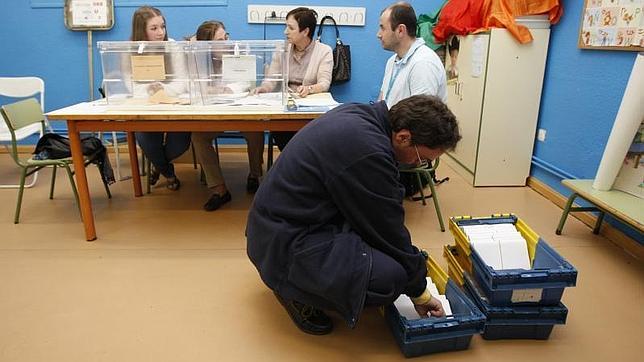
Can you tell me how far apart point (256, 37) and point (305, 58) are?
36.0 inches

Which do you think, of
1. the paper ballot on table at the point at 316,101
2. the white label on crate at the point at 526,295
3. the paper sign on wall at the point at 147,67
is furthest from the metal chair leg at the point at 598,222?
the paper sign on wall at the point at 147,67

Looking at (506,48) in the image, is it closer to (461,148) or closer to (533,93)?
(533,93)

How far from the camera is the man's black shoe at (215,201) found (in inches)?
115

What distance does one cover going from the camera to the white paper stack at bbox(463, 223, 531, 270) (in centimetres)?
185

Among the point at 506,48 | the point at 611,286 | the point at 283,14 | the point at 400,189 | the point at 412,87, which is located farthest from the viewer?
the point at 283,14

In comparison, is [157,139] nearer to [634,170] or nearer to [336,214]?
[336,214]

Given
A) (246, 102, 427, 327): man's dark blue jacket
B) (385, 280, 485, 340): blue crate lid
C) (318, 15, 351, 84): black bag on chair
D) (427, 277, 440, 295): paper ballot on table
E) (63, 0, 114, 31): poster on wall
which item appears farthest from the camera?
(318, 15, 351, 84): black bag on chair

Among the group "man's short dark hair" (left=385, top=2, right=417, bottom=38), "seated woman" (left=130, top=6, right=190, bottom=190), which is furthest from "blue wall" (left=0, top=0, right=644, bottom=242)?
"man's short dark hair" (left=385, top=2, right=417, bottom=38)

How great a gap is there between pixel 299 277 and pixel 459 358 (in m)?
0.64

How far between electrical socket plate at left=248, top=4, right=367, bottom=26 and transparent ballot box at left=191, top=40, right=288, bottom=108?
1657 mm

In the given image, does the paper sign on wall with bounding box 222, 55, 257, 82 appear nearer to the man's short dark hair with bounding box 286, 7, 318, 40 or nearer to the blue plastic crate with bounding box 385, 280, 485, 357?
the man's short dark hair with bounding box 286, 7, 318, 40

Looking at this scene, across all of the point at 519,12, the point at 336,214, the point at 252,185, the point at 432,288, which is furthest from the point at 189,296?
the point at 519,12

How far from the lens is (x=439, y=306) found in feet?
5.42

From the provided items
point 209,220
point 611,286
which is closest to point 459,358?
point 611,286
